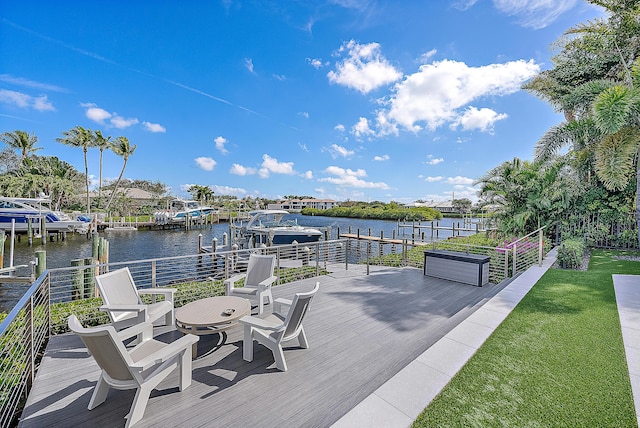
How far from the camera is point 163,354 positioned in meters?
2.25

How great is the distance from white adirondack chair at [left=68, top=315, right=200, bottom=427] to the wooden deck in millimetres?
159

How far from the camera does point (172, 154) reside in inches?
1127

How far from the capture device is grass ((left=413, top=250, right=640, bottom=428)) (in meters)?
2.07

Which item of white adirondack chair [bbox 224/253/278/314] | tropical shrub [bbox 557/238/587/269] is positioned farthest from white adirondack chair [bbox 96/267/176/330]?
tropical shrub [bbox 557/238/587/269]

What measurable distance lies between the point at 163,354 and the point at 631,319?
19.6ft

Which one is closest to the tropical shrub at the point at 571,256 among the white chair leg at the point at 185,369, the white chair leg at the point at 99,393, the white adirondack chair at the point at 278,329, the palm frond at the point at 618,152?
the palm frond at the point at 618,152

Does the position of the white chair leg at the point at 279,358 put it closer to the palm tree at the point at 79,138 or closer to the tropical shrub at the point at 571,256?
the tropical shrub at the point at 571,256

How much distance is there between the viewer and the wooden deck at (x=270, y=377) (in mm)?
2168

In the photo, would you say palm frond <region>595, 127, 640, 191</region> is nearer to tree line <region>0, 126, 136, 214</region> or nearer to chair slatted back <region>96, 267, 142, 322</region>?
chair slatted back <region>96, 267, 142, 322</region>

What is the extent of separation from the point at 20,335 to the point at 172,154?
30101 millimetres

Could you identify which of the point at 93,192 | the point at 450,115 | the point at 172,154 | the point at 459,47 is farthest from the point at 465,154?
the point at 93,192

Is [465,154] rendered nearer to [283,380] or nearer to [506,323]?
[506,323]

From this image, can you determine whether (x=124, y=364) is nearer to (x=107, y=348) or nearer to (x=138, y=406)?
(x=107, y=348)

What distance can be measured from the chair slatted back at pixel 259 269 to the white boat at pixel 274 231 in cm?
838
